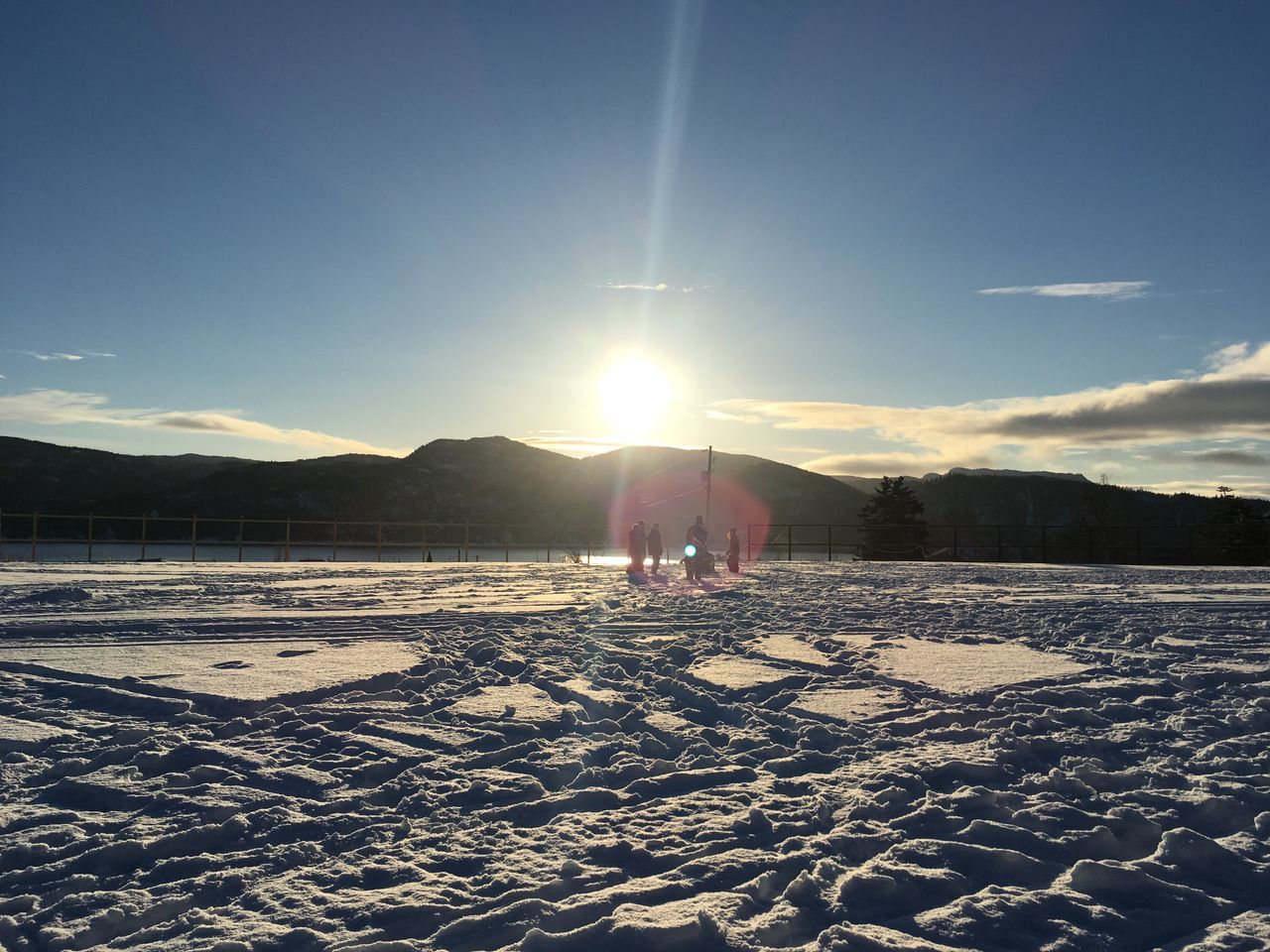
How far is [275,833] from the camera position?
3627 millimetres

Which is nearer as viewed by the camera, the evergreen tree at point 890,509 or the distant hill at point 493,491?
the evergreen tree at point 890,509

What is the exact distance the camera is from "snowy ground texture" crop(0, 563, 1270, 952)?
9.53 ft

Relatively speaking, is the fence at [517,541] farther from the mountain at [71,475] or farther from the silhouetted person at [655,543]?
the mountain at [71,475]

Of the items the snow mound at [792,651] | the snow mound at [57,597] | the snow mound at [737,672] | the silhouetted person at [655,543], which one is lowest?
the snow mound at [57,597]

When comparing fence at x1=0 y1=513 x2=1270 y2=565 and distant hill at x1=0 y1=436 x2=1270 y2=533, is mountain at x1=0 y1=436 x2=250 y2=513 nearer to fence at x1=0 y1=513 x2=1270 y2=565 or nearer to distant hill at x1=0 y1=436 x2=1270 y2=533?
distant hill at x1=0 y1=436 x2=1270 y2=533

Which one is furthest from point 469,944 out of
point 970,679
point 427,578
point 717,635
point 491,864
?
point 427,578

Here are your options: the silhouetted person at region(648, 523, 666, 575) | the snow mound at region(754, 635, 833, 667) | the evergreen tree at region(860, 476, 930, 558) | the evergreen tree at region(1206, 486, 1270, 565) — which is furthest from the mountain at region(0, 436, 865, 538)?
the snow mound at region(754, 635, 833, 667)

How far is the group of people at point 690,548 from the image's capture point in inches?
857

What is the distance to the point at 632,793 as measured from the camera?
4.23m

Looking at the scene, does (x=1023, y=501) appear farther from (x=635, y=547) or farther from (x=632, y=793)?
(x=632, y=793)

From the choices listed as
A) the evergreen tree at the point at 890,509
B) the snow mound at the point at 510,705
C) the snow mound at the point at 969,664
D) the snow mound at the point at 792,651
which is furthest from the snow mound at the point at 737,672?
the evergreen tree at the point at 890,509

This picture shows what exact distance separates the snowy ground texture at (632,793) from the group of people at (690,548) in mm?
12747

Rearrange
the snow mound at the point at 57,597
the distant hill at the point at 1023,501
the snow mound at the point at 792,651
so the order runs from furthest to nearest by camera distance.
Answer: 1. the distant hill at the point at 1023,501
2. the snow mound at the point at 57,597
3. the snow mound at the point at 792,651

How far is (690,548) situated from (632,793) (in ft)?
57.2
